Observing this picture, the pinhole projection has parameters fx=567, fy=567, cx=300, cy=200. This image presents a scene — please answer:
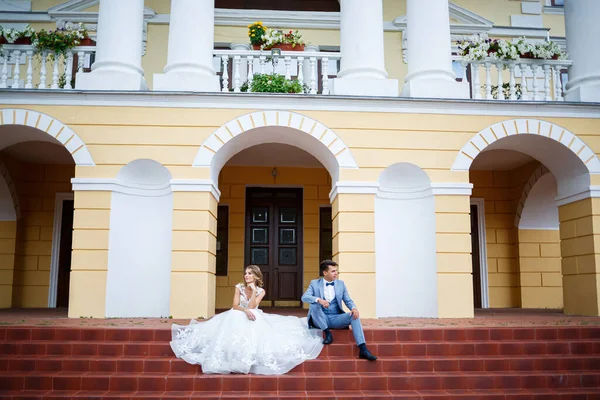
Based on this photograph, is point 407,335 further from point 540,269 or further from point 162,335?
point 540,269

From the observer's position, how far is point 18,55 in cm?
1039

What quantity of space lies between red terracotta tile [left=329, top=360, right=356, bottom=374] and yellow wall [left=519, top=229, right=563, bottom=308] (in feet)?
26.3

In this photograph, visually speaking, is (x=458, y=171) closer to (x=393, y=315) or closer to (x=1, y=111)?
(x=393, y=315)

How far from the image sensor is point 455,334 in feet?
25.2

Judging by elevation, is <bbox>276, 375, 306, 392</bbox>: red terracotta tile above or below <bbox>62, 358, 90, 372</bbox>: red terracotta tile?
below

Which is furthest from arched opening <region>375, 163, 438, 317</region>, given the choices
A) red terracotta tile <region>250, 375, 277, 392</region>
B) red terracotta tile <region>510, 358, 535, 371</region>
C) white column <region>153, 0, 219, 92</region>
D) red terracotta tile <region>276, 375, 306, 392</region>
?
red terracotta tile <region>250, 375, 277, 392</region>

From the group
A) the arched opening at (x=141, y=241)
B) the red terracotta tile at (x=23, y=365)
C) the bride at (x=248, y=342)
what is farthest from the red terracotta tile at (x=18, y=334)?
the arched opening at (x=141, y=241)

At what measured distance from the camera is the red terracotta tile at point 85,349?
7250 millimetres

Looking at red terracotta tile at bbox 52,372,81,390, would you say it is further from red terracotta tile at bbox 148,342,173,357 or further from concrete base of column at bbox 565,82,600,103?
concrete base of column at bbox 565,82,600,103

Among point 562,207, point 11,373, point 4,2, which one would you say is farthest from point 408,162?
point 4,2

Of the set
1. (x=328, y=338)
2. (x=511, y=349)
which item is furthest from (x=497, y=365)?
(x=328, y=338)

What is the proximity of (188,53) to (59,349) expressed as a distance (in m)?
5.47

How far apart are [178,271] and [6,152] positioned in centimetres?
579

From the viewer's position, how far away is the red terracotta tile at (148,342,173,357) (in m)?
7.19
